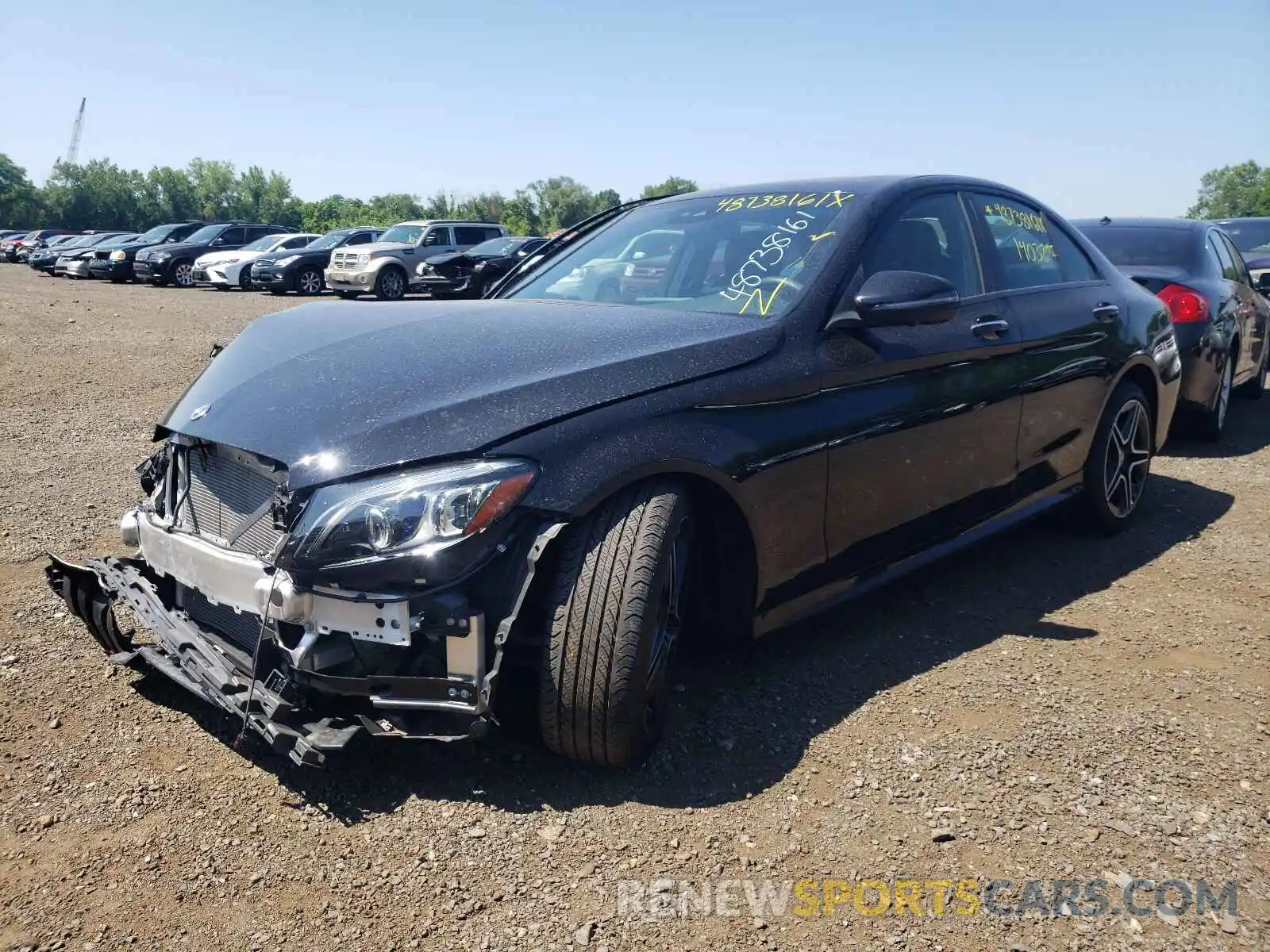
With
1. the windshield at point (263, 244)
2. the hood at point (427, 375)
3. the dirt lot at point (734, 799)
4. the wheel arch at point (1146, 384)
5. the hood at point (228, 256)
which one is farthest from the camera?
the windshield at point (263, 244)

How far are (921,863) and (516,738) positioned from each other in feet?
3.63

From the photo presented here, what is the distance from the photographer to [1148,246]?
686 cm

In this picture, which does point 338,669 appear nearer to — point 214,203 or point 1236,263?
point 1236,263

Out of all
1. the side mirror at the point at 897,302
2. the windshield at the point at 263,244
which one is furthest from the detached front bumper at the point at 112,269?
the side mirror at the point at 897,302

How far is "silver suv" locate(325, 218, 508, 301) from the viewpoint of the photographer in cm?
1995

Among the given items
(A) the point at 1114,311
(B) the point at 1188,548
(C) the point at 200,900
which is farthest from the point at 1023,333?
(C) the point at 200,900

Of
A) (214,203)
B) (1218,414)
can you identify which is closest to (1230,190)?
(214,203)

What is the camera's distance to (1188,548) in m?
4.66

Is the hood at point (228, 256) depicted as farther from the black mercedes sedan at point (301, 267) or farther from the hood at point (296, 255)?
the hood at point (296, 255)

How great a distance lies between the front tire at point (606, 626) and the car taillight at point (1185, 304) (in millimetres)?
5081

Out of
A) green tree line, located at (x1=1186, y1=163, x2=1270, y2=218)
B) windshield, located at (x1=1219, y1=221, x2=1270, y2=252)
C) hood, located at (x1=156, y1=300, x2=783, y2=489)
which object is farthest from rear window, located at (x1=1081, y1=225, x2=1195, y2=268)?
green tree line, located at (x1=1186, y1=163, x2=1270, y2=218)

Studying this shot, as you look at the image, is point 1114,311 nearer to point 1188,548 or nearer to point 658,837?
point 1188,548

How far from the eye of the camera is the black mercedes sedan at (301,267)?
2155cm

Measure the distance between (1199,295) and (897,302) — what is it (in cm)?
431
